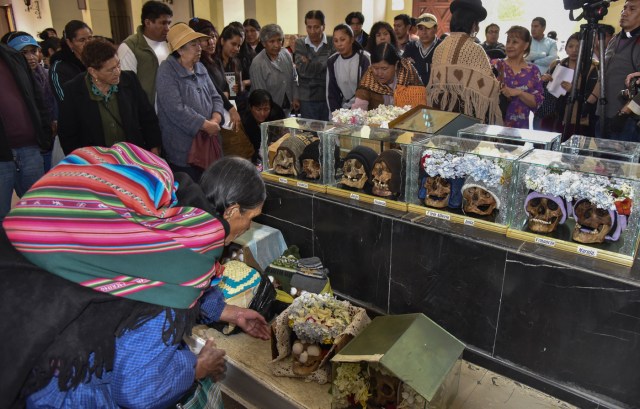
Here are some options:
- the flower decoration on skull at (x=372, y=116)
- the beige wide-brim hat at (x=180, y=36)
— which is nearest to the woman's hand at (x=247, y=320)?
the flower decoration on skull at (x=372, y=116)

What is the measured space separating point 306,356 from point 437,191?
44.0 inches

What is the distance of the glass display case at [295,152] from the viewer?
3.02 meters

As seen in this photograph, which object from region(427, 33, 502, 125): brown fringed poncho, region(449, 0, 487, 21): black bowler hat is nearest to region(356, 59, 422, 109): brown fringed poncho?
region(427, 33, 502, 125): brown fringed poncho

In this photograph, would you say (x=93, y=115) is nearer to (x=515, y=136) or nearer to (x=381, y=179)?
(x=381, y=179)

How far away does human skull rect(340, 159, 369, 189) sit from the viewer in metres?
2.78

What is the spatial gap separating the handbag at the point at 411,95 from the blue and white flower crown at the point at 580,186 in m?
1.76

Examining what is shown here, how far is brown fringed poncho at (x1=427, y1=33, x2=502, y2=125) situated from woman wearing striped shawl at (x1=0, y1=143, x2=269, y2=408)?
2.68 m

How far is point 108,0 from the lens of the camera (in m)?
10.3

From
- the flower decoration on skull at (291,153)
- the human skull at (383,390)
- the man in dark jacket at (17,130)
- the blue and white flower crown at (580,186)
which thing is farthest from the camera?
the man in dark jacket at (17,130)

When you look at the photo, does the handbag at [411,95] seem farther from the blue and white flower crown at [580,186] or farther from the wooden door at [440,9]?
the wooden door at [440,9]

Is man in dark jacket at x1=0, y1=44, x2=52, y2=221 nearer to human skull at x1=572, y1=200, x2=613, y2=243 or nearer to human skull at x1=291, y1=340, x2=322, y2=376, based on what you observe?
human skull at x1=291, y1=340, x2=322, y2=376

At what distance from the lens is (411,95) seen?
3818 millimetres

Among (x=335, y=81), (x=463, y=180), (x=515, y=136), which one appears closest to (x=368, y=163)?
(x=463, y=180)

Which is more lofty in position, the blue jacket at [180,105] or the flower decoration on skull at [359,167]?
the blue jacket at [180,105]
